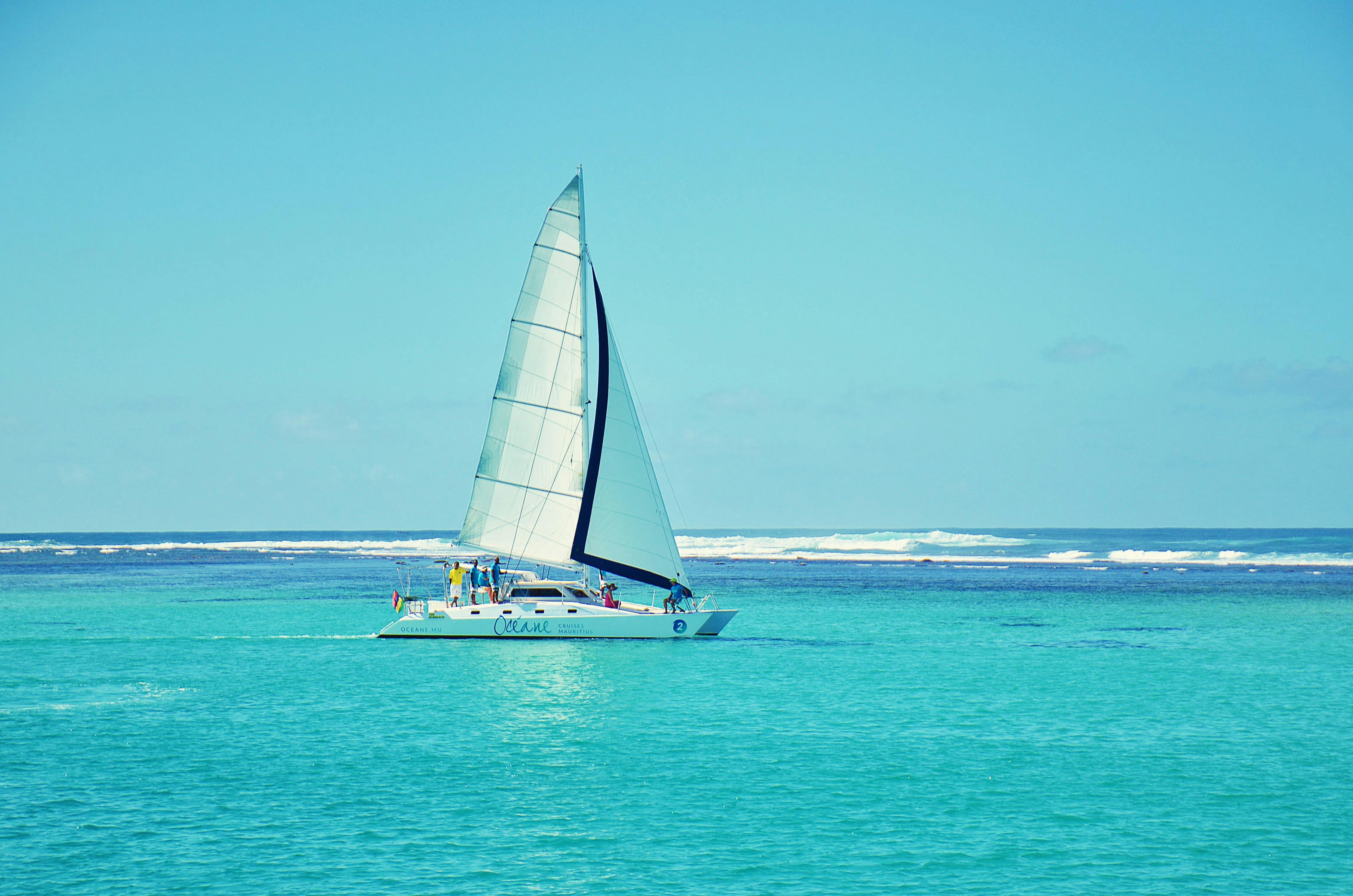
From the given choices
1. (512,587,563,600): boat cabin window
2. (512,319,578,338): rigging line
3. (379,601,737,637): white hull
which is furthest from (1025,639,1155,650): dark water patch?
(512,319,578,338): rigging line

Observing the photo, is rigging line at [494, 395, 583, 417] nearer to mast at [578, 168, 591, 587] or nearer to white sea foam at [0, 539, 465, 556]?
mast at [578, 168, 591, 587]

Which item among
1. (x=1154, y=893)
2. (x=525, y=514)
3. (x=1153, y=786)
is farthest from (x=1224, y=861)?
(x=525, y=514)

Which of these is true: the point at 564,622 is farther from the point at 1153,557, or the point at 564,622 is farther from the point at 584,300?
Result: the point at 1153,557

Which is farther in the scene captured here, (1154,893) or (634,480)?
(634,480)

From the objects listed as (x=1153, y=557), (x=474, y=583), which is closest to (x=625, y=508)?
(x=474, y=583)

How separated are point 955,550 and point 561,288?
100882 millimetres

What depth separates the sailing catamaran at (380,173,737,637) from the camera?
38.8 metres

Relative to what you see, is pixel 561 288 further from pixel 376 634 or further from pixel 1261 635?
pixel 1261 635

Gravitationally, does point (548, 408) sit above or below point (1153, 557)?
above

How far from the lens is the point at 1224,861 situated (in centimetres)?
1587

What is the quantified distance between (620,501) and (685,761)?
17816mm

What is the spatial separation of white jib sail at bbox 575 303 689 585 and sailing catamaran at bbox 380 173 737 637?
0.04 meters

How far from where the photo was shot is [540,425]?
3938 centimetres

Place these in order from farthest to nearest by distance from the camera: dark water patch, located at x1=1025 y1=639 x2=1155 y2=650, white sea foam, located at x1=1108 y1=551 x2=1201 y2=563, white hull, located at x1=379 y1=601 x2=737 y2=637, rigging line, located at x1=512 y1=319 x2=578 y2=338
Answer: white sea foam, located at x1=1108 y1=551 x2=1201 y2=563 → rigging line, located at x1=512 y1=319 x2=578 y2=338 → dark water patch, located at x1=1025 y1=639 x2=1155 y2=650 → white hull, located at x1=379 y1=601 x2=737 y2=637
